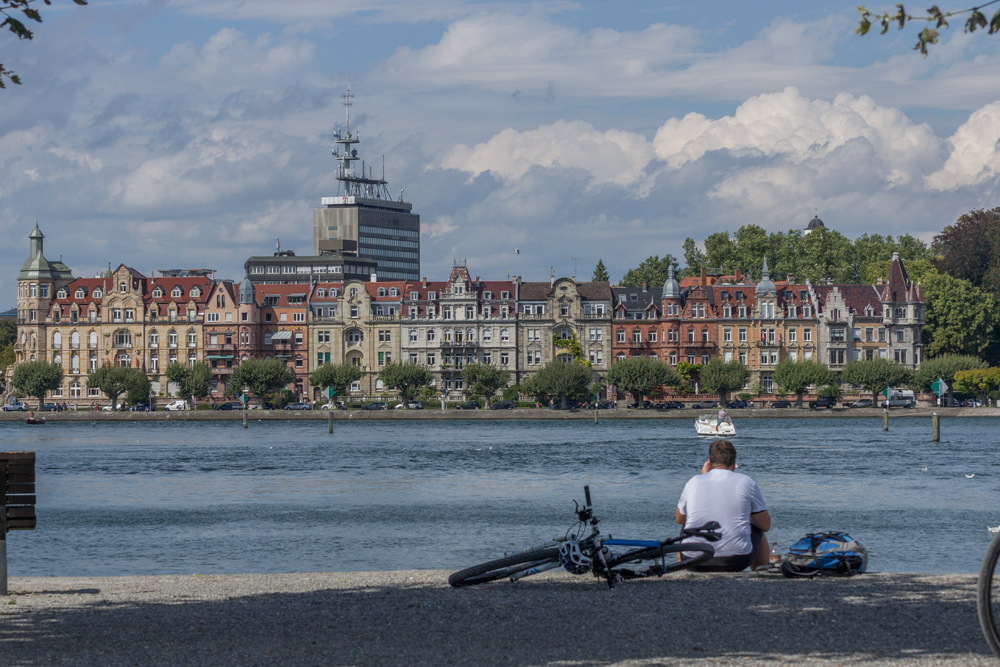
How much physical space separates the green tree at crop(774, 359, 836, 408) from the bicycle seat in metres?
102

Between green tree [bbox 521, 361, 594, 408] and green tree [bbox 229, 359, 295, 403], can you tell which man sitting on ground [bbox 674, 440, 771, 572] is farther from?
green tree [bbox 229, 359, 295, 403]

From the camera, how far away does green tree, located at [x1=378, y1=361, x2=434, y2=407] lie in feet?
387

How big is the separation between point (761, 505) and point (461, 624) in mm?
3873

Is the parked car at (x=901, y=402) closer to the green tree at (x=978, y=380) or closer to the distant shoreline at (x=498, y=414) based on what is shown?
the distant shoreline at (x=498, y=414)

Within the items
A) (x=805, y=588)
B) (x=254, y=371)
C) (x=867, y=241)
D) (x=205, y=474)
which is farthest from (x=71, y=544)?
(x=867, y=241)

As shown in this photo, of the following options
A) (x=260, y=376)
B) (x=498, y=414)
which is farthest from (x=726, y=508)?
(x=260, y=376)

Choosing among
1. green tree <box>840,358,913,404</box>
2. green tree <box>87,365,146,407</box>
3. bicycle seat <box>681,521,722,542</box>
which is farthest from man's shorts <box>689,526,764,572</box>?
green tree <box>87,365,146,407</box>

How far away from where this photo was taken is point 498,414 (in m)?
115

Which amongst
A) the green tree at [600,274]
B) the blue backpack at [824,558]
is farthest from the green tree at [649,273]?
the blue backpack at [824,558]

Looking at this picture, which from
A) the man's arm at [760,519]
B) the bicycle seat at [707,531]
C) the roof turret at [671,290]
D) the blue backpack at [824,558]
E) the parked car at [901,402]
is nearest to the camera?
the bicycle seat at [707,531]

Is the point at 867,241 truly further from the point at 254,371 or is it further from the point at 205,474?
the point at 205,474

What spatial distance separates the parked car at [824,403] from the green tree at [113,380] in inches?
2475

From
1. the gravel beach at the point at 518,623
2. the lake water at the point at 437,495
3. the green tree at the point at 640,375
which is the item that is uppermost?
the green tree at the point at 640,375

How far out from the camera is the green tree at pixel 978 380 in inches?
4449
